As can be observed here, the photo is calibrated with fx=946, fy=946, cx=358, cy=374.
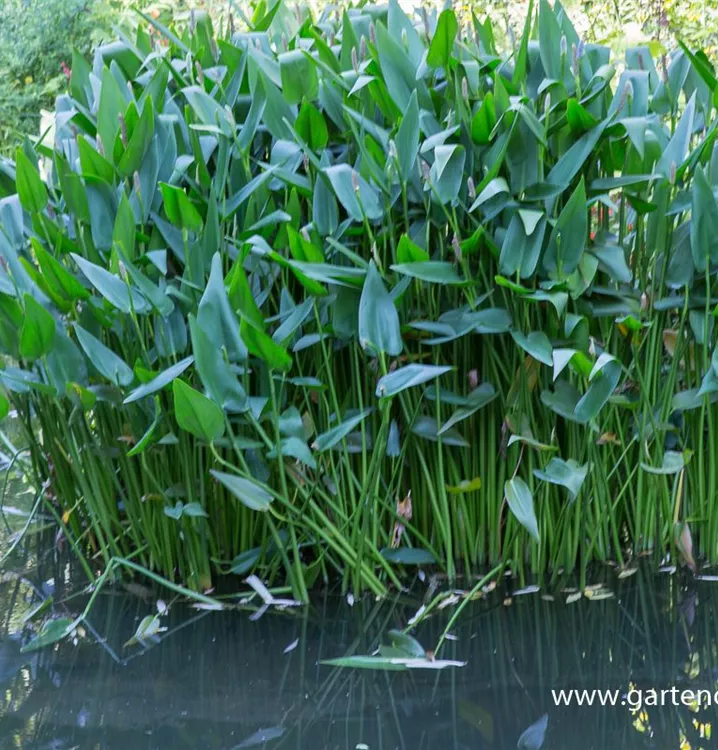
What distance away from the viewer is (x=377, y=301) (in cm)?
145

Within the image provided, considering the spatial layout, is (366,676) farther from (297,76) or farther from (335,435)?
(297,76)

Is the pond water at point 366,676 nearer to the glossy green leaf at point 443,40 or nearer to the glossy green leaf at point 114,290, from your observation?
the glossy green leaf at point 114,290

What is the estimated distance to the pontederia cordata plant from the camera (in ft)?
4.80

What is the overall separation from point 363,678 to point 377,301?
574 mm

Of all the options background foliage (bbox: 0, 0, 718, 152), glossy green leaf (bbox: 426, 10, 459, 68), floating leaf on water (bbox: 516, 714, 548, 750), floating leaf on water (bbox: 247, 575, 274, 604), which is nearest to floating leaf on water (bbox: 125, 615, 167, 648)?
floating leaf on water (bbox: 247, 575, 274, 604)

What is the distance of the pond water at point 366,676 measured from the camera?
129 centimetres

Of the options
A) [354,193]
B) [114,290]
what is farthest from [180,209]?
[354,193]

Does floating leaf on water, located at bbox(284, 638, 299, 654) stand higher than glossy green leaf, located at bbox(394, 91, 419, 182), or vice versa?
glossy green leaf, located at bbox(394, 91, 419, 182)

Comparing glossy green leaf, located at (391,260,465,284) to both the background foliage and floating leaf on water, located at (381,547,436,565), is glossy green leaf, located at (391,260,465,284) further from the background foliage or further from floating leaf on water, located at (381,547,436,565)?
the background foliage

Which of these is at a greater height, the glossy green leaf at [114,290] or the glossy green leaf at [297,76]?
the glossy green leaf at [297,76]

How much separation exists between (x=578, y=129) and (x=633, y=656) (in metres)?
0.83

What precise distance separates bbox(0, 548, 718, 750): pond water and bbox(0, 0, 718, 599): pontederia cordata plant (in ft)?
0.32

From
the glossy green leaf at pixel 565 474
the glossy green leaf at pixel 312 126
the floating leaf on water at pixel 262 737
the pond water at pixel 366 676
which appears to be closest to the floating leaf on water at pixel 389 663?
the pond water at pixel 366 676

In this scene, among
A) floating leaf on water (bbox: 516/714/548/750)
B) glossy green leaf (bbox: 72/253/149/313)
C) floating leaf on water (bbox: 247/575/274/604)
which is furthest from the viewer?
floating leaf on water (bbox: 247/575/274/604)
